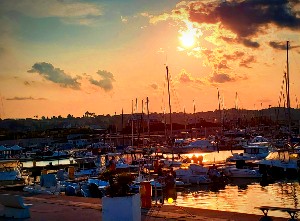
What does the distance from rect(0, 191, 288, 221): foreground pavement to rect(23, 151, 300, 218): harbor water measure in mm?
17733

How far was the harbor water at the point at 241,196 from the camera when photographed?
1596 inches

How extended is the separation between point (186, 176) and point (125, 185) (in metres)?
42.8

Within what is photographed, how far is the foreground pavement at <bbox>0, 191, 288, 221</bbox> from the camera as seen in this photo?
1681cm

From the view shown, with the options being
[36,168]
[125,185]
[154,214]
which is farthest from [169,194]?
[36,168]

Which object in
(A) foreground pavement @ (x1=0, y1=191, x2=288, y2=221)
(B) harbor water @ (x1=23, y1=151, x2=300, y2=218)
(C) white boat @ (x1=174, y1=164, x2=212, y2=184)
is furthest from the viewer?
(C) white boat @ (x1=174, y1=164, x2=212, y2=184)

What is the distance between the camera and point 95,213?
18.7 m

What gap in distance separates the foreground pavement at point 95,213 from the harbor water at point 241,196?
58.2 ft

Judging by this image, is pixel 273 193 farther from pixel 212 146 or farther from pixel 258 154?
pixel 212 146

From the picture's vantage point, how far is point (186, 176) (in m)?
56.7

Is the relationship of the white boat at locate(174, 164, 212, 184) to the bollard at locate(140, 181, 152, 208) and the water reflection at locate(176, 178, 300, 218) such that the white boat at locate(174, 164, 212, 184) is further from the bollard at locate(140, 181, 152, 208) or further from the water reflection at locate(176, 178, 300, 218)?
the bollard at locate(140, 181, 152, 208)

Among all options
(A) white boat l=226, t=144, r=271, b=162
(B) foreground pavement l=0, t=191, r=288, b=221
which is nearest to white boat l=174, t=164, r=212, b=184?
(A) white boat l=226, t=144, r=271, b=162

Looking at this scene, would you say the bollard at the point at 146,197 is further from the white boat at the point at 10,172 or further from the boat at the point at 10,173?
the white boat at the point at 10,172

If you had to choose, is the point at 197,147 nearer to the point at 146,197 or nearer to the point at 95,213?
the point at 146,197

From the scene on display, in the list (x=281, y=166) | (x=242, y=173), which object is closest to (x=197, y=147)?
(x=281, y=166)
